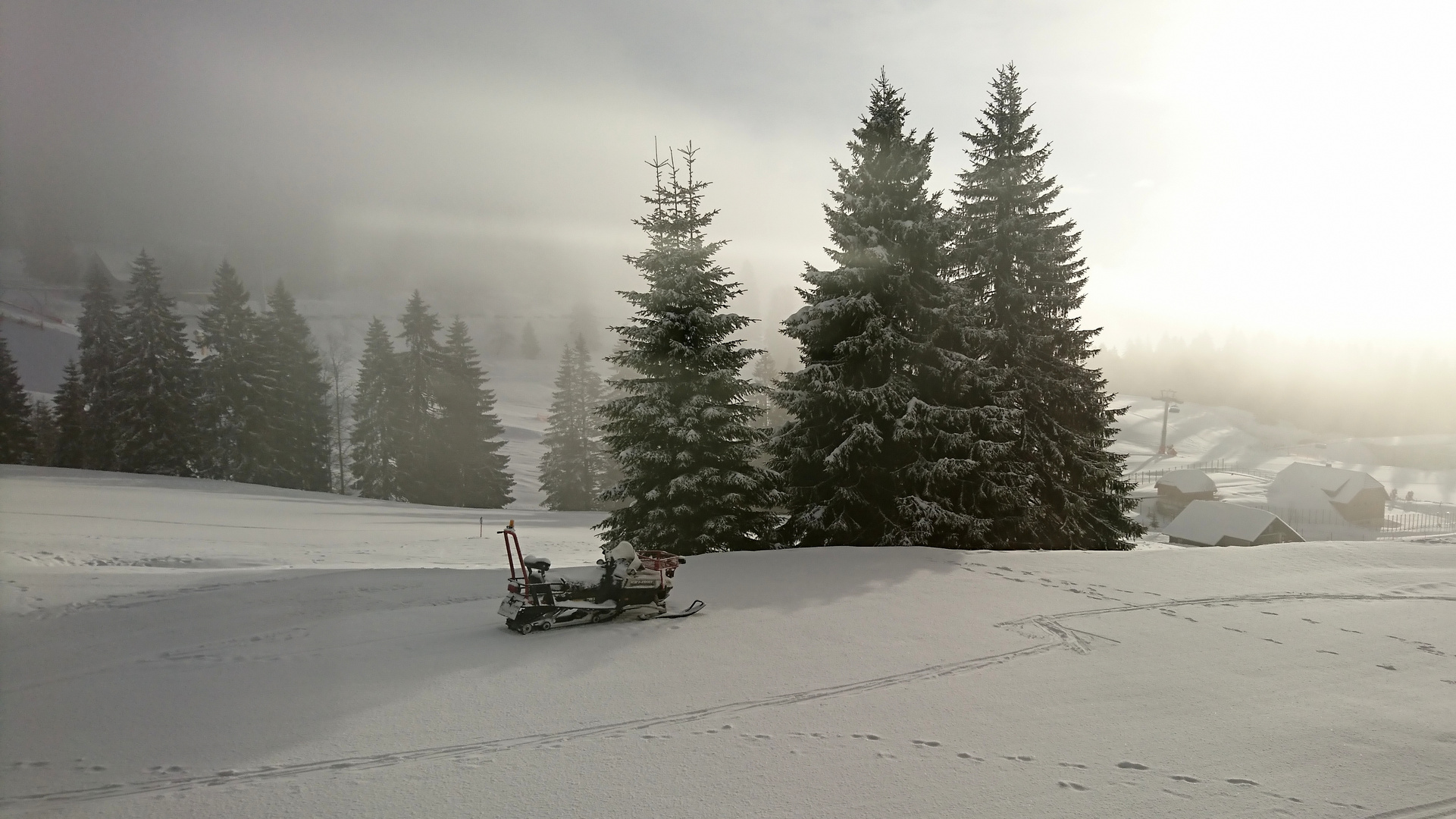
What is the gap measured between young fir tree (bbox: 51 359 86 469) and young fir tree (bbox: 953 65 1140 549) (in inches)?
1689

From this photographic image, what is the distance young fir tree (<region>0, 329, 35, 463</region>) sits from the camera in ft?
105

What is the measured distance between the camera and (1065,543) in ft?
61.0

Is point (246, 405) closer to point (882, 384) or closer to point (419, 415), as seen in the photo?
point (419, 415)

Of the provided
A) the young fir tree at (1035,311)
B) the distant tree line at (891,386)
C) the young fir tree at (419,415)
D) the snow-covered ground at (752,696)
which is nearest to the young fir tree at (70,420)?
the young fir tree at (419,415)

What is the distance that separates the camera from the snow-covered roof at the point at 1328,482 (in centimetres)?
5009

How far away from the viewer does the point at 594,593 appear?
848cm

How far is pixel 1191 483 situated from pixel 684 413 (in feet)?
184

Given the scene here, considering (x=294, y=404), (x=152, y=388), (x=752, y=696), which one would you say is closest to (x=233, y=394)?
(x=294, y=404)

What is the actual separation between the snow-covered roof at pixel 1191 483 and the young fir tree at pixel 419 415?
189 feet

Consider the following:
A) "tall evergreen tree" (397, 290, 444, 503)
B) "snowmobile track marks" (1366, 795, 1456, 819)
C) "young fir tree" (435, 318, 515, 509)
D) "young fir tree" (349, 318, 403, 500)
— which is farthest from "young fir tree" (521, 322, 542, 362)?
"snowmobile track marks" (1366, 795, 1456, 819)

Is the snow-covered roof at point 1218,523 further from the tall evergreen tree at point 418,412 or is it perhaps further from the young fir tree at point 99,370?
the young fir tree at point 99,370

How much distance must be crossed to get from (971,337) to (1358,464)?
91.9 metres

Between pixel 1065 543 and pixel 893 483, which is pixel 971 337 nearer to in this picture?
pixel 893 483

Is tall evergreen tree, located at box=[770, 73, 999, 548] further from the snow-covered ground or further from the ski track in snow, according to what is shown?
the ski track in snow
